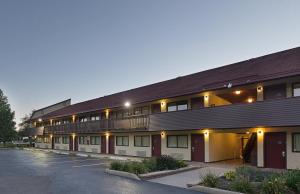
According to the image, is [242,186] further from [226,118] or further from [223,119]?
[223,119]

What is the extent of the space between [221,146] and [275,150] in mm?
6438

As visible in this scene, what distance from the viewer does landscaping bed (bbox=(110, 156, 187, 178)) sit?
730 inches

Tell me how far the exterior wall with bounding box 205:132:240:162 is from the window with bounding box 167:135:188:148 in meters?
2.60

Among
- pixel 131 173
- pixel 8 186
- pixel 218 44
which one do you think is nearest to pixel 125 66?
pixel 218 44

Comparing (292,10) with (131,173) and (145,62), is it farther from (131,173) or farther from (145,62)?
(145,62)

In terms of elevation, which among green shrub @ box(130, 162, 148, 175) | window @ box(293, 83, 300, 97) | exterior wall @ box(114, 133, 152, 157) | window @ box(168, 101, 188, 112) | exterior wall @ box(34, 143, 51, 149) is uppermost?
window @ box(293, 83, 300, 97)

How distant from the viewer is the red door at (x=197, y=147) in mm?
25366

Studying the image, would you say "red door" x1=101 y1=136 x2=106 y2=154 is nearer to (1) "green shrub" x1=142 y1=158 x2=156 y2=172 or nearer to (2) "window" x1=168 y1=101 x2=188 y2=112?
(2) "window" x1=168 y1=101 x2=188 y2=112

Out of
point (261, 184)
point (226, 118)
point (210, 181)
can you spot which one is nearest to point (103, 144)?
point (226, 118)

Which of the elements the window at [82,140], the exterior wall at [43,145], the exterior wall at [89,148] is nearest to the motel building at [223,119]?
the exterior wall at [89,148]

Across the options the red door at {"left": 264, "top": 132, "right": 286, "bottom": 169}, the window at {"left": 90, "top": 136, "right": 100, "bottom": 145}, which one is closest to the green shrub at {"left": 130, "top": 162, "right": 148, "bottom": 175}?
the red door at {"left": 264, "top": 132, "right": 286, "bottom": 169}

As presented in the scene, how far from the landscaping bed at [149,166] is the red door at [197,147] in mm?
4650

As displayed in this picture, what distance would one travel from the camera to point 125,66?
38094mm

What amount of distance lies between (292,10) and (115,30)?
1421 centimetres
